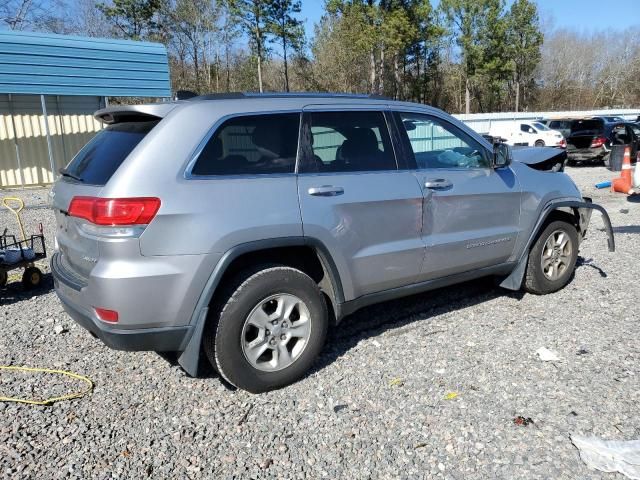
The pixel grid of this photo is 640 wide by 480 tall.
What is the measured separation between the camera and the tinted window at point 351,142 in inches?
139

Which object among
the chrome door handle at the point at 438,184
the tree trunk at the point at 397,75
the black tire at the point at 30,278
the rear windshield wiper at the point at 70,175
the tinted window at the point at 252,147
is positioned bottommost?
the black tire at the point at 30,278

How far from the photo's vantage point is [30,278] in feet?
18.0

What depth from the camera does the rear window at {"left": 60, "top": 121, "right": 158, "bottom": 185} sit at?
3018 millimetres

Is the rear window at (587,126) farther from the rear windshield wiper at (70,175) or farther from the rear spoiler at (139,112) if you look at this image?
the rear windshield wiper at (70,175)

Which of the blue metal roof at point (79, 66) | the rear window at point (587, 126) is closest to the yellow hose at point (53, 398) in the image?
the blue metal roof at point (79, 66)

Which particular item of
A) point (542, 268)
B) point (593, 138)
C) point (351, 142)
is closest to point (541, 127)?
point (593, 138)

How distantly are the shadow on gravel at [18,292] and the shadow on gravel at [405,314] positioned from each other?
10.9ft

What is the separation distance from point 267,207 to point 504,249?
7.74ft

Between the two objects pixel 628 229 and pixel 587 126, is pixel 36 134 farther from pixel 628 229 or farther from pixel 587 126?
pixel 587 126

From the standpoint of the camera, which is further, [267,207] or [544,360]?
[544,360]

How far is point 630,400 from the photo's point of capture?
314 centimetres

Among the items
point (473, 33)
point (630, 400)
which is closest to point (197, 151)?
point (630, 400)

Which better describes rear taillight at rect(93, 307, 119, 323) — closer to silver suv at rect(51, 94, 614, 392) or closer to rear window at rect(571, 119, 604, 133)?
silver suv at rect(51, 94, 614, 392)

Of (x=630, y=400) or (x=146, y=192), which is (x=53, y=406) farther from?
(x=630, y=400)
